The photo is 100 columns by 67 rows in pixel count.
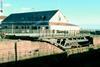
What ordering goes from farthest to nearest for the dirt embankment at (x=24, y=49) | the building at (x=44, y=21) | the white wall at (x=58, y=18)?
the white wall at (x=58, y=18) < the building at (x=44, y=21) < the dirt embankment at (x=24, y=49)

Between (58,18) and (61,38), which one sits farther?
(58,18)

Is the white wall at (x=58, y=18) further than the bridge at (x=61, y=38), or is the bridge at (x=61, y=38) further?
the white wall at (x=58, y=18)

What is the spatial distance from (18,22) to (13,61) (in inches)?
1668

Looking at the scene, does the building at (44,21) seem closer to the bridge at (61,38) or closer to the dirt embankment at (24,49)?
the bridge at (61,38)

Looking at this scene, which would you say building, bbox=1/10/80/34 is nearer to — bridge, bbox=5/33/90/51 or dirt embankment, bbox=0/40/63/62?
bridge, bbox=5/33/90/51

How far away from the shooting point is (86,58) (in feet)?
123

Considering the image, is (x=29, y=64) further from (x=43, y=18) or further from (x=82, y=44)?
(x=43, y=18)

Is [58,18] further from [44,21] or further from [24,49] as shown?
[24,49]

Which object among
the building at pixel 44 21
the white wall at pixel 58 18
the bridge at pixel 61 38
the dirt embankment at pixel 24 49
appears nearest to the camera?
the dirt embankment at pixel 24 49

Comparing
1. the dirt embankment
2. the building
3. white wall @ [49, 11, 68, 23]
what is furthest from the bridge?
white wall @ [49, 11, 68, 23]

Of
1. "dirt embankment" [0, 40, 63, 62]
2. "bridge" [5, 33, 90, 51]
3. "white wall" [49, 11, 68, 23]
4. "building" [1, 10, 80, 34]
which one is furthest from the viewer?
"white wall" [49, 11, 68, 23]

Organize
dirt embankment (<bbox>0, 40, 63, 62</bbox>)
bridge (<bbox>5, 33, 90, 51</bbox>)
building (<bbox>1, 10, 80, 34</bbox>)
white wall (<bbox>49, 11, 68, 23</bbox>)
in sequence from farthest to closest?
white wall (<bbox>49, 11, 68, 23</bbox>) → building (<bbox>1, 10, 80, 34</bbox>) → bridge (<bbox>5, 33, 90, 51</bbox>) → dirt embankment (<bbox>0, 40, 63, 62</bbox>)

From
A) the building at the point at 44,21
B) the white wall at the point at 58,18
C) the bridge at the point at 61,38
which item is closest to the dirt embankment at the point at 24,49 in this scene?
the bridge at the point at 61,38

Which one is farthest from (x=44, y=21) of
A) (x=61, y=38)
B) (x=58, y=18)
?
(x=61, y=38)
